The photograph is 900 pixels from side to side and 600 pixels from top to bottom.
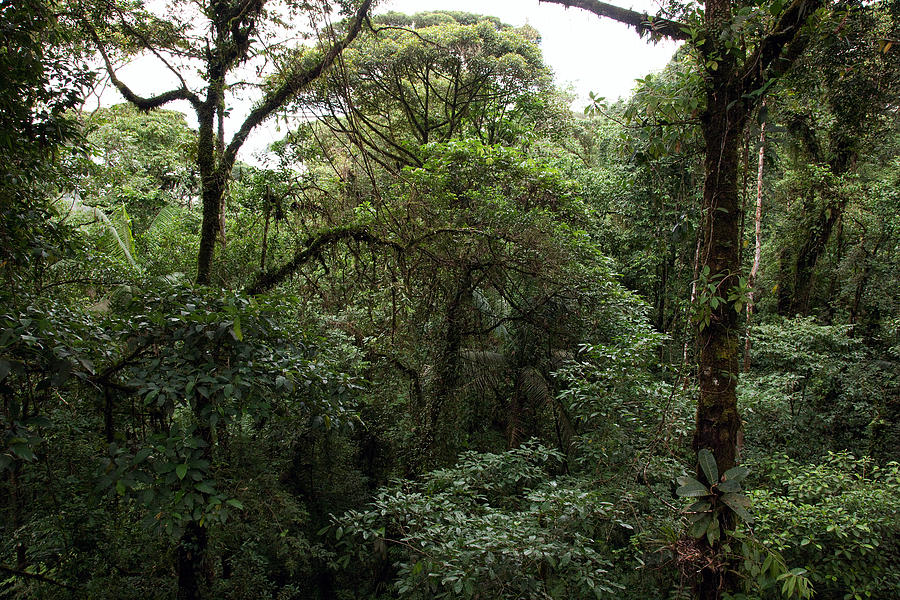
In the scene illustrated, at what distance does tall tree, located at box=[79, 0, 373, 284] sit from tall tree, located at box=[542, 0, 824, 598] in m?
3.21

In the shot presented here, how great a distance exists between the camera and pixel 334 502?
20.1 feet

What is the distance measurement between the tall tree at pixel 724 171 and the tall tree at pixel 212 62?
321 centimetres

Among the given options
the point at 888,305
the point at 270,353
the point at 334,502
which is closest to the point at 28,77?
the point at 270,353

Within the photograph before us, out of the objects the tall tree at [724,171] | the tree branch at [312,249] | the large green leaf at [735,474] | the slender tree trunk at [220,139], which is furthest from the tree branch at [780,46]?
the slender tree trunk at [220,139]

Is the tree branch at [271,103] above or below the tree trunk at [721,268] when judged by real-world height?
above

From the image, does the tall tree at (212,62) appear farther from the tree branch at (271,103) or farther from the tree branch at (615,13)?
the tree branch at (615,13)

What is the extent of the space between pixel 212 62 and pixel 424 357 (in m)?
3.76

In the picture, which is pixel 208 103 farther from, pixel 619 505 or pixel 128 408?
pixel 619 505

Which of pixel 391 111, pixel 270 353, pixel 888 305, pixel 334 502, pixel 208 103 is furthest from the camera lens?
pixel 391 111

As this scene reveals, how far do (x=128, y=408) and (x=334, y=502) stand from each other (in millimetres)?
3303

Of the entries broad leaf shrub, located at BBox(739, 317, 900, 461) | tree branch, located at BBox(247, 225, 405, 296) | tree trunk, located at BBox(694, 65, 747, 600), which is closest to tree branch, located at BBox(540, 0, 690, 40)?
tree trunk, located at BBox(694, 65, 747, 600)

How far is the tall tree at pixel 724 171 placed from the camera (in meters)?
2.12

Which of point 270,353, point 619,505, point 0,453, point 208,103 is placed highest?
point 208,103

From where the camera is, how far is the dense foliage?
236 cm
